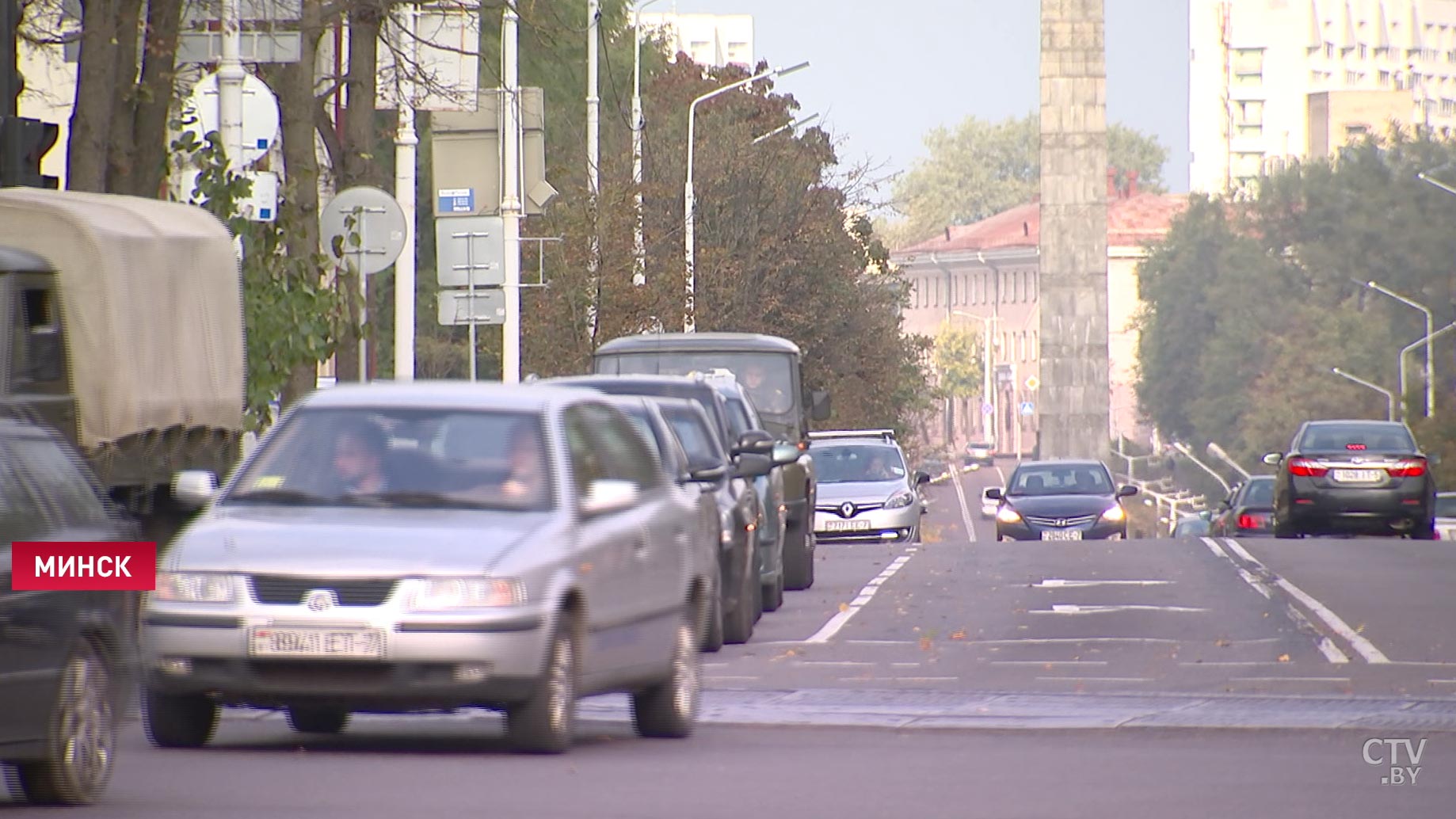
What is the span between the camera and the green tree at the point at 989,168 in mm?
195250

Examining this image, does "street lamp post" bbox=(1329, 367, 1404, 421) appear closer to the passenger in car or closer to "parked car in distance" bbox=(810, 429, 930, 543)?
"parked car in distance" bbox=(810, 429, 930, 543)

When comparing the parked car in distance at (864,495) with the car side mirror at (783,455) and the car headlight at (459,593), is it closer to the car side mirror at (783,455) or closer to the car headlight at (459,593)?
A: the car side mirror at (783,455)

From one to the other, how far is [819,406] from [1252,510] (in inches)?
660

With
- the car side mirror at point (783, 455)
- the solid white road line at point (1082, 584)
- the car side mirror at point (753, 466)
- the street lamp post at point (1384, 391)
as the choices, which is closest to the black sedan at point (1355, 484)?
the solid white road line at point (1082, 584)

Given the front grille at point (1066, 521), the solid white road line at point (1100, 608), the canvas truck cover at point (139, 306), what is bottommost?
the front grille at point (1066, 521)

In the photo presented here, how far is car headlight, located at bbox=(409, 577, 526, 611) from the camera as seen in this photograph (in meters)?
11.6

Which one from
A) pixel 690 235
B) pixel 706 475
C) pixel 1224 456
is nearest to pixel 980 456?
pixel 1224 456

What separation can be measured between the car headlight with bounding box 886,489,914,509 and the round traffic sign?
14.7 meters

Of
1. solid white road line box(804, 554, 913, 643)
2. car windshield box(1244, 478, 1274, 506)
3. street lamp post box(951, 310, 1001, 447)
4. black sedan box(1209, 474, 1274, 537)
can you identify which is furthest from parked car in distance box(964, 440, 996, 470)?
solid white road line box(804, 554, 913, 643)

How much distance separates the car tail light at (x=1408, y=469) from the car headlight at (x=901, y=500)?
240 inches

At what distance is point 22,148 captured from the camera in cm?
1534

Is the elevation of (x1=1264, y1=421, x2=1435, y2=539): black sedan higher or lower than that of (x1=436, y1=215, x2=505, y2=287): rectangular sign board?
lower

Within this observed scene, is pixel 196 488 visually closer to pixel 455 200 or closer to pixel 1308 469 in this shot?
pixel 455 200

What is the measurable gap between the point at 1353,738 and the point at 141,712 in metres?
5.86
